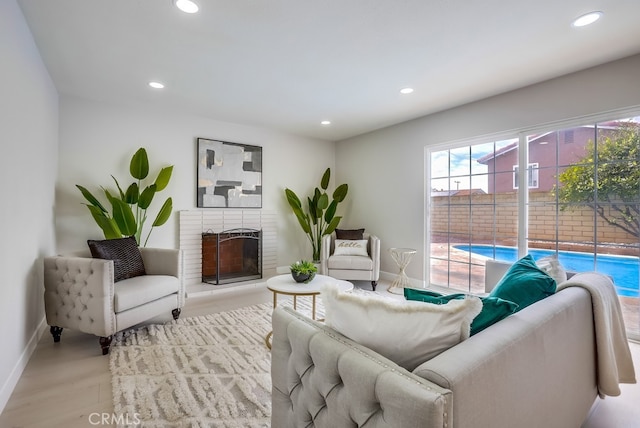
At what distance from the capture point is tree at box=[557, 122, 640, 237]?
2.71 meters

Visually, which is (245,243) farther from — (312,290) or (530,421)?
(530,421)

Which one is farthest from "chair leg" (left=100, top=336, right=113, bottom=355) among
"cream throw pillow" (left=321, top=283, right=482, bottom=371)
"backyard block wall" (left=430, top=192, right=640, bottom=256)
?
"backyard block wall" (left=430, top=192, right=640, bottom=256)

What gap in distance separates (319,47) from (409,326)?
2310 mm

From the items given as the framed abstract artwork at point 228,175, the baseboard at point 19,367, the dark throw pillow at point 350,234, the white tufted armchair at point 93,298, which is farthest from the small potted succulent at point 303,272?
the framed abstract artwork at point 228,175

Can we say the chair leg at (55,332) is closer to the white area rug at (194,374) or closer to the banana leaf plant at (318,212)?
the white area rug at (194,374)

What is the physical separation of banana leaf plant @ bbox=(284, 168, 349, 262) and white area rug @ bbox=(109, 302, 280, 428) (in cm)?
231

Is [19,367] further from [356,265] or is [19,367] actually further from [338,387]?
[356,265]

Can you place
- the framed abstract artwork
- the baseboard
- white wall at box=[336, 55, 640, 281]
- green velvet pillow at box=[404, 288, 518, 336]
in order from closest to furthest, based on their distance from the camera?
green velvet pillow at box=[404, 288, 518, 336] → the baseboard → white wall at box=[336, 55, 640, 281] → the framed abstract artwork

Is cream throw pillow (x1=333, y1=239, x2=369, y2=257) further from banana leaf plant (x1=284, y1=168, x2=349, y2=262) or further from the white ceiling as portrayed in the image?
the white ceiling

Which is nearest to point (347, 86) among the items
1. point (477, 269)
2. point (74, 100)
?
point (477, 269)

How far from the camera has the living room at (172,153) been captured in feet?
6.71

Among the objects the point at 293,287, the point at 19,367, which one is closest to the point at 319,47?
the point at 293,287

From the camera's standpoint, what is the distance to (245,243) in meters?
4.87
